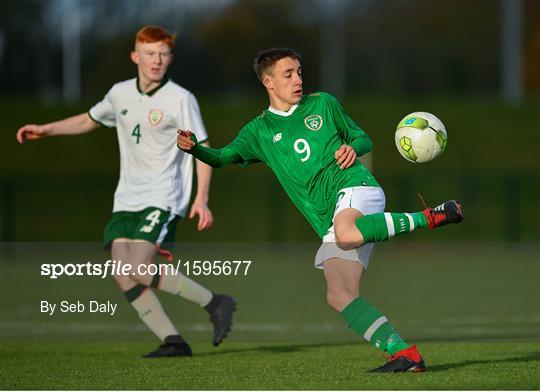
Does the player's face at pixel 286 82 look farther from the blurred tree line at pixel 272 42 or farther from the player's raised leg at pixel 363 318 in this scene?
the blurred tree line at pixel 272 42

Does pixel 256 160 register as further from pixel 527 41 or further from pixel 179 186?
pixel 527 41

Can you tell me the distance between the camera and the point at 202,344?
9500 mm

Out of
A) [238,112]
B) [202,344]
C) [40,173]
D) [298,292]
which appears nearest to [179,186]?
[202,344]

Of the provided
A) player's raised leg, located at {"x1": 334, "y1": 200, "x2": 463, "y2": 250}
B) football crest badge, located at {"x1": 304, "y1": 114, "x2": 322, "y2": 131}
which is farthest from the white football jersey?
player's raised leg, located at {"x1": 334, "y1": 200, "x2": 463, "y2": 250}

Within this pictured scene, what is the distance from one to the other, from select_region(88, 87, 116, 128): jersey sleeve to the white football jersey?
0.56ft

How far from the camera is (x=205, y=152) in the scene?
285 inches

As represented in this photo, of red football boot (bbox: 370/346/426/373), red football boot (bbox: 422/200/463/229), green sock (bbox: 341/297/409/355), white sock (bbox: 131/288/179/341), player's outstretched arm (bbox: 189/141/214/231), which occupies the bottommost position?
white sock (bbox: 131/288/179/341)

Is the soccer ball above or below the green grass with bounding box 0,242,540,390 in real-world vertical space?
above

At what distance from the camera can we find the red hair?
8.60m

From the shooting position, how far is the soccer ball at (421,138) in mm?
7234

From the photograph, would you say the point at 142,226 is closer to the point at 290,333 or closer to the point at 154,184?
the point at 154,184

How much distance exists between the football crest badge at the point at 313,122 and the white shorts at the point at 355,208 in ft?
1.49

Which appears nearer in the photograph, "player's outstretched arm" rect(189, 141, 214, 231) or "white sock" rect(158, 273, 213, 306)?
"player's outstretched arm" rect(189, 141, 214, 231)

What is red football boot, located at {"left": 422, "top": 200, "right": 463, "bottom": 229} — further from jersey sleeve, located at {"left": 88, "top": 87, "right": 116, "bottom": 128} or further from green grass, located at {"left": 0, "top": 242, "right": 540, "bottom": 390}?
jersey sleeve, located at {"left": 88, "top": 87, "right": 116, "bottom": 128}
